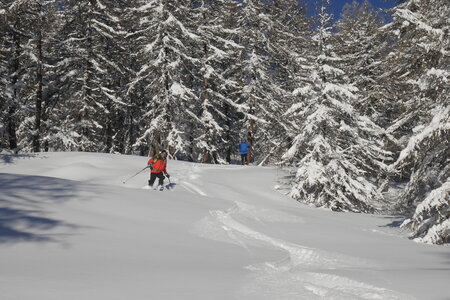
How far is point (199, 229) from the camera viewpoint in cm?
743

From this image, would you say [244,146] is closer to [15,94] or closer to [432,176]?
[15,94]

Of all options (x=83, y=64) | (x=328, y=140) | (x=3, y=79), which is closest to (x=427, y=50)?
(x=328, y=140)

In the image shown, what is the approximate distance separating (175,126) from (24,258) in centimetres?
1877

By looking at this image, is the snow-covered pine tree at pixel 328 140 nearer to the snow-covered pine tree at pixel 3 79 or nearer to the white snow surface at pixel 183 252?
the white snow surface at pixel 183 252

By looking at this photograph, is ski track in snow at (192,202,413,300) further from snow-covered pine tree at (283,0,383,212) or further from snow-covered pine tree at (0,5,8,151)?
snow-covered pine tree at (0,5,8,151)

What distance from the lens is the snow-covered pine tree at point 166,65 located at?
21422 millimetres

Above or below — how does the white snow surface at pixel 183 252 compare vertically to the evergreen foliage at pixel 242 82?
below

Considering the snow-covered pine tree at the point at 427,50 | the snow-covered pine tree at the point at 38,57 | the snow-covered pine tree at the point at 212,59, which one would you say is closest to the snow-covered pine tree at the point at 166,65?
the snow-covered pine tree at the point at 212,59

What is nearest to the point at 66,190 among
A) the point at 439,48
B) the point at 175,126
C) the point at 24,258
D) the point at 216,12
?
the point at 24,258

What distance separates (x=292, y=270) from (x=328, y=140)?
10.7m

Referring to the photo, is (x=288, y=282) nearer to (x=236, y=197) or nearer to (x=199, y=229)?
(x=199, y=229)

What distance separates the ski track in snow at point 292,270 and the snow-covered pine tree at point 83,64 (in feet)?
50.0

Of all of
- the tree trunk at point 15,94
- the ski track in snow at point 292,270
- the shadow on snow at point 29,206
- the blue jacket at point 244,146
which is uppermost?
the tree trunk at point 15,94

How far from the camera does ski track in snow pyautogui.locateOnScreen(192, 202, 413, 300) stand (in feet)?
13.7
